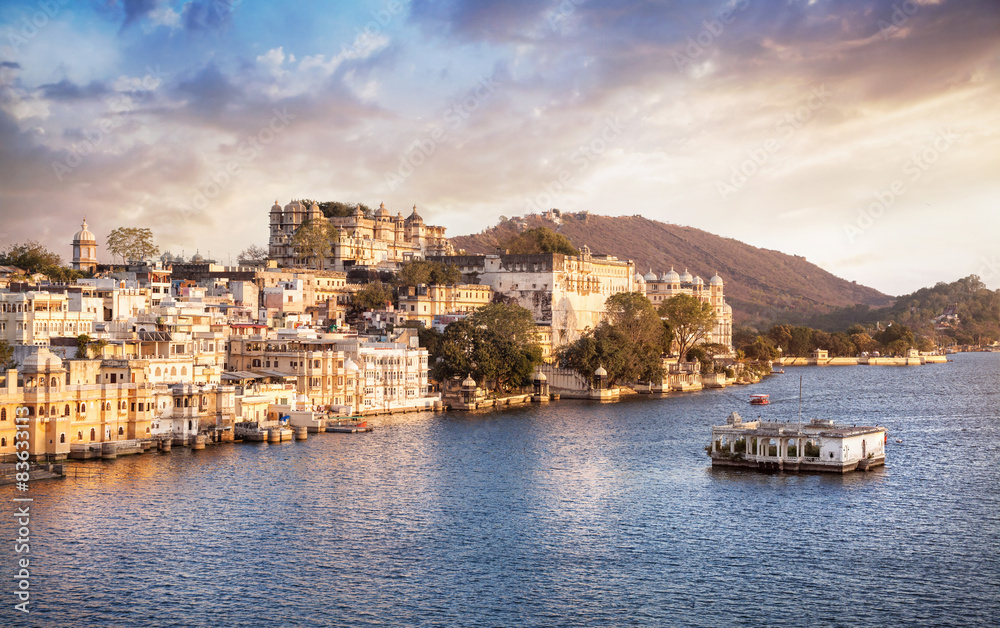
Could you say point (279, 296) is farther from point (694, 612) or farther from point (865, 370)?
point (865, 370)

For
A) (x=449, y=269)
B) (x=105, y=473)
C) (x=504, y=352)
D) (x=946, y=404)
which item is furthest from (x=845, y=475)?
(x=449, y=269)

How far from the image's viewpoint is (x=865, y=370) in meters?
154

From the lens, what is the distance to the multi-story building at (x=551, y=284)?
114375 millimetres

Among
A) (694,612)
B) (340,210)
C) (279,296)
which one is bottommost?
(694,612)

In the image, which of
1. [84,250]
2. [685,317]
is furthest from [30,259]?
[685,317]

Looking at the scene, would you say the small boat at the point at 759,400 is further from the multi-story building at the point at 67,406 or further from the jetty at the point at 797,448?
the multi-story building at the point at 67,406

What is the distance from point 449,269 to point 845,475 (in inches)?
2737

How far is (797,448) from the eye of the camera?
51.4 meters

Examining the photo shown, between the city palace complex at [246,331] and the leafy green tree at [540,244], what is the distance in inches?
207

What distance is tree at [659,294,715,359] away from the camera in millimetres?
115750

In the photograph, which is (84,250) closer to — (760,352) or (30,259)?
(30,259)

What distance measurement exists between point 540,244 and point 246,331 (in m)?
57.6

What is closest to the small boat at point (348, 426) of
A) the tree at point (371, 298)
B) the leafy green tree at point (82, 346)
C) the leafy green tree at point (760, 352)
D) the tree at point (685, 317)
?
the leafy green tree at point (82, 346)

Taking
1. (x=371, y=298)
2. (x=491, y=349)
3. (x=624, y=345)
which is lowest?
(x=491, y=349)
